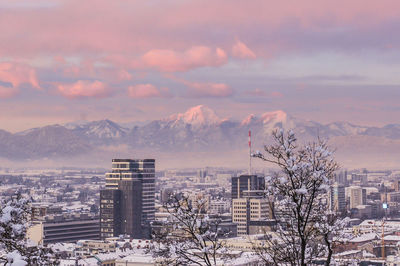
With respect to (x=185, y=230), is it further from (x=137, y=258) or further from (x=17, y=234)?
(x=137, y=258)

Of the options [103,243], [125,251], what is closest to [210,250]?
[125,251]

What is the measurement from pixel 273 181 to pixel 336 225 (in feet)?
7.39

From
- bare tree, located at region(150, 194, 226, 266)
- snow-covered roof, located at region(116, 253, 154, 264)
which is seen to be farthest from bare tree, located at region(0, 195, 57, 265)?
snow-covered roof, located at region(116, 253, 154, 264)

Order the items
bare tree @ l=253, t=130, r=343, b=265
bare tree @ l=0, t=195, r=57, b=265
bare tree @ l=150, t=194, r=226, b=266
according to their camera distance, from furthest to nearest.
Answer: bare tree @ l=150, t=194, r=226, b=266
bare tree @ l=253, t=130, r=343, b=265
bare tree @ l=0, t=195, r=57, b=265

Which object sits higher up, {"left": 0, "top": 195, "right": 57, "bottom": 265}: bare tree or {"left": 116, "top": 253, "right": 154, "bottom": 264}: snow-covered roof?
{"left": 0, "top": 195, "right": 57, "bottom": 265}: bare tree

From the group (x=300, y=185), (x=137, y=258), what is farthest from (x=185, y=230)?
(x=137, y=258)

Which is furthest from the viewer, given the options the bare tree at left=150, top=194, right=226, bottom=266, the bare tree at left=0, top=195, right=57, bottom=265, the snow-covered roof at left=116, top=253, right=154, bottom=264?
the snow-covered roof at left=116, top=253, right=154, bottom=264

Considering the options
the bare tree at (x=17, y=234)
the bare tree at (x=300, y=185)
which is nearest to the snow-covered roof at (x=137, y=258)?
the bare tree at (x=300, y=185)

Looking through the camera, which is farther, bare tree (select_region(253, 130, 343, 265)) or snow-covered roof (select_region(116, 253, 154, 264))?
snow-covered roof (select_region(116, 253, 154, 264))

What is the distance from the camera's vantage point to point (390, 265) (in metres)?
132

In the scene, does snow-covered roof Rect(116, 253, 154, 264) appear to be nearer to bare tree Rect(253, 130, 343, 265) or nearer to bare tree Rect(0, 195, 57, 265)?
bare tree Rect(253, 130, 343, 265)

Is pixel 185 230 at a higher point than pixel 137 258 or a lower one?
higher

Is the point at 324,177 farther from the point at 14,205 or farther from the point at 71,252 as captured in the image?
the point at 71,252

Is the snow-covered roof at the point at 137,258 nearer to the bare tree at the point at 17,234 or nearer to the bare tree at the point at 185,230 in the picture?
the bare tree at the point at 185,230
